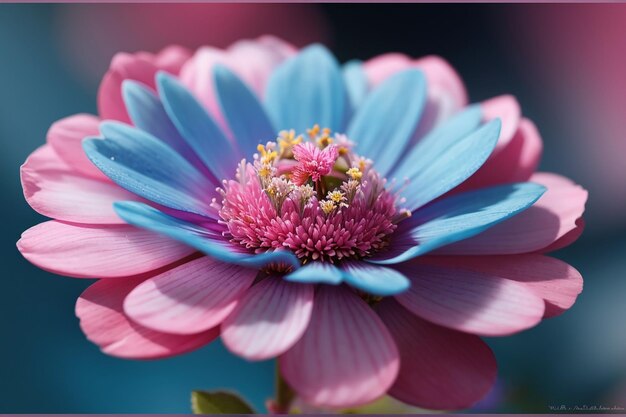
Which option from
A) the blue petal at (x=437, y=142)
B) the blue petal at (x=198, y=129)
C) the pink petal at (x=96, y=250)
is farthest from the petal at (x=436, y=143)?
the pink petal at (x=96, y=250)

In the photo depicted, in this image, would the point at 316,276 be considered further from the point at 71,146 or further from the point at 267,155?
the point at 71,146

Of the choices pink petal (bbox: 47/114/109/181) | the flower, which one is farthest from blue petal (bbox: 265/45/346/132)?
pink petal (bbox: 47/114/109/181)

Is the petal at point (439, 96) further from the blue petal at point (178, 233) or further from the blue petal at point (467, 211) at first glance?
the blue petal at point (178, 233)

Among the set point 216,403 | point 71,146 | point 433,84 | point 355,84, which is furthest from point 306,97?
point 216,403

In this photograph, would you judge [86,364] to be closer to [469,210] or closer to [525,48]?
[469,210]

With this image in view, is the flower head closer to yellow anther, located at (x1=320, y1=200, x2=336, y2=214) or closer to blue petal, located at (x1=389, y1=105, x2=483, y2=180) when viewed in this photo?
yellow anther, located at (x1=320, y1=200, x2=336, y2=214)

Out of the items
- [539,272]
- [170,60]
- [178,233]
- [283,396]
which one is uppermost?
[170,60]
